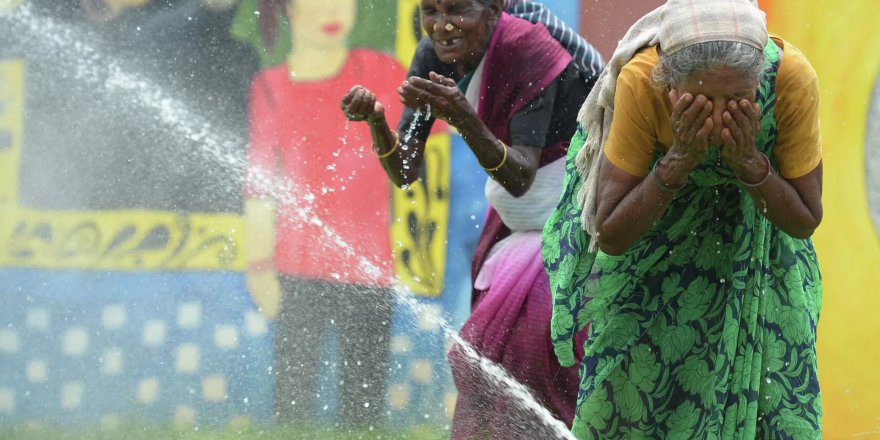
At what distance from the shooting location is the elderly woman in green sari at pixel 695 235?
2.75 meters

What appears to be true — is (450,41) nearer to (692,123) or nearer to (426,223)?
(692,123)

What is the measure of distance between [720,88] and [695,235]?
579 mm

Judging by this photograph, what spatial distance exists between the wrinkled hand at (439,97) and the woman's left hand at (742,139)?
1.30 meters

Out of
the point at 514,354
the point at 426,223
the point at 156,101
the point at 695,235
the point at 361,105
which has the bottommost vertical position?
the point at 426,223

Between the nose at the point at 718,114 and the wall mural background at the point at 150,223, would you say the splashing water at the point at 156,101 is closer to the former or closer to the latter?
the wall mural background at the point at 150,223

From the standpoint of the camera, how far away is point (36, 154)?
19.4ft

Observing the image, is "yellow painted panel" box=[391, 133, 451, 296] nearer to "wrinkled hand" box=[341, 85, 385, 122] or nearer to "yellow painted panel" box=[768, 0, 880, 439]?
"yellow painted panel" box=[768, 0, 880, 439]

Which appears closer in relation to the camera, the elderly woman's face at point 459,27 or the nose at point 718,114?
the nose at point 718,114

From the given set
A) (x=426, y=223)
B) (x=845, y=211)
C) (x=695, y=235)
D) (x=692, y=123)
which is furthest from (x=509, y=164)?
(x=845, y=211)

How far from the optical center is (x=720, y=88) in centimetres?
272

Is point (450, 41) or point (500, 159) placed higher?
point (450, 41)

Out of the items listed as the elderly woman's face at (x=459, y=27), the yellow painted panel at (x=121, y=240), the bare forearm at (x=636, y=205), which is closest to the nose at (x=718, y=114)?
the bare forearm at (x=636, y=205)

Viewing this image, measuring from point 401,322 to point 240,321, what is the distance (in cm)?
81

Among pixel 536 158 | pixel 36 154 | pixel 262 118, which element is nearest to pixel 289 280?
pixel 262 118
